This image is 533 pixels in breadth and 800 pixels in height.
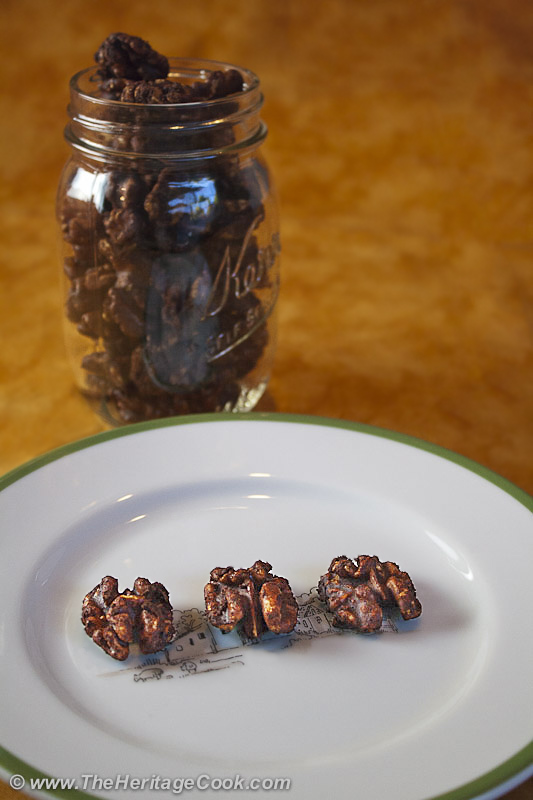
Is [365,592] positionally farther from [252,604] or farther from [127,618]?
[127,618]

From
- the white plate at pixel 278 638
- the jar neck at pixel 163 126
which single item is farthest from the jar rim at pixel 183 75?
the white plate at pixel 278 638

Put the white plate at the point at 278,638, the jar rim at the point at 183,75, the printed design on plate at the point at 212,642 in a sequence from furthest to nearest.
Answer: the jar rim at the point at 183,75 → the printed design on plate at the point at 212,642 → the white plate at the point at 278,638

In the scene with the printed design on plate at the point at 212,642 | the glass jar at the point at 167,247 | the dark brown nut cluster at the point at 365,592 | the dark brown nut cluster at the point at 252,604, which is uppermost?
the glass jar at the point at 167,247

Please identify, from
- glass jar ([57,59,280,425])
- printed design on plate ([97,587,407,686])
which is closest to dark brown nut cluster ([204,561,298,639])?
printed design on plate ([97,587,407,686])

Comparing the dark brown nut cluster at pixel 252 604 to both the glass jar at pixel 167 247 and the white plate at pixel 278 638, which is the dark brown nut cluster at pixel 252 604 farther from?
the glass jar at pixel 167 247

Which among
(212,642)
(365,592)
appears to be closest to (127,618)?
(212,642)

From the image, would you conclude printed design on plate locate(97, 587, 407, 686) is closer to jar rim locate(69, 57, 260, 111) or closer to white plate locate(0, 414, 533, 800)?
white plate locate(0, 414, 533, 800)

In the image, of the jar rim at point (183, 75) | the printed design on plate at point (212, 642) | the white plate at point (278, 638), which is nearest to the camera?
the white plate at point (278, 638)

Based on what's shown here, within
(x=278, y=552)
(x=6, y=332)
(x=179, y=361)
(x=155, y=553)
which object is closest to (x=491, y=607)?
(x=278, y=552)
